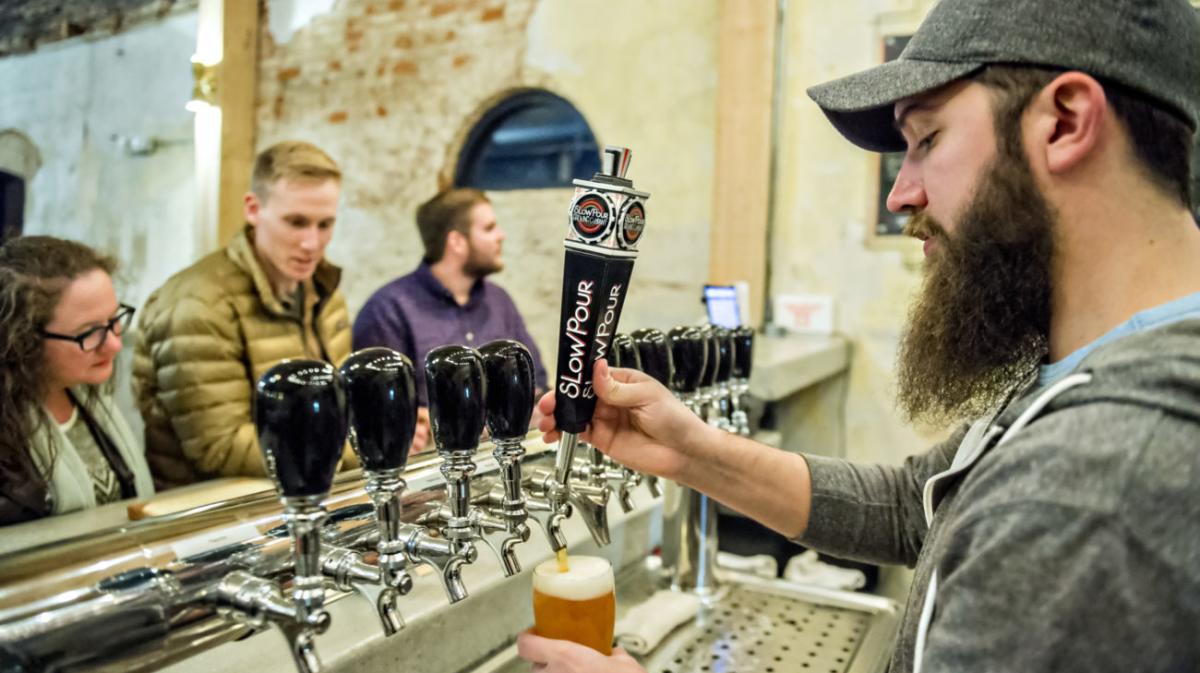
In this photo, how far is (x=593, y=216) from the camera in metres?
0.72

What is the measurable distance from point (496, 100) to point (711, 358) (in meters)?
3.33

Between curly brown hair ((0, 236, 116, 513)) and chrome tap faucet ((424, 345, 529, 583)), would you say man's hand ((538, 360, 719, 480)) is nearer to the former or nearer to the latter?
chrome tap faucet ((424, 345, 529, 583))

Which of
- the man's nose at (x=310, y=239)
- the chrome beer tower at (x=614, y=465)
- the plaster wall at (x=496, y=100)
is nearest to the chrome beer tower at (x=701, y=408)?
the chrome beer tower at (x=614, y=465)

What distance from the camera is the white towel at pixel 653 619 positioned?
1.17 meters

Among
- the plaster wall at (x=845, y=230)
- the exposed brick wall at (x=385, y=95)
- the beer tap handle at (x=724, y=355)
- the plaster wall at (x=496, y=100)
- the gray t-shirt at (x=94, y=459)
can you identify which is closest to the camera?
the beer tap handle at (x=724, y=355)

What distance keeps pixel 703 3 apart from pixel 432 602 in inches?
125

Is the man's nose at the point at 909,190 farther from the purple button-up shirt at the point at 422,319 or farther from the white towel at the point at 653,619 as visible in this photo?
the purple button-up shirt at the point at 422,319

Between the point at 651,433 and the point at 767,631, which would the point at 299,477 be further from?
the point at 767,631

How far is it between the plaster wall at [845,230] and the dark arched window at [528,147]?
1012 millimetres

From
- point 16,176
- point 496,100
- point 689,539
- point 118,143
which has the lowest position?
point 689,539

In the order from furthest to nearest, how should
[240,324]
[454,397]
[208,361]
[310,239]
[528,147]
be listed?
[528,147]
[310,239]
[240,324]
[208,361]
[454,397]

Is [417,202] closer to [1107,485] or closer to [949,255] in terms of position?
[949,255]

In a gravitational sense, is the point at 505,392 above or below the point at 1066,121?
below

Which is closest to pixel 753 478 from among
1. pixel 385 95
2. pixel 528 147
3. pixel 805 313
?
pixel 805 313
